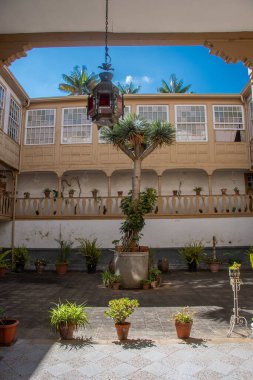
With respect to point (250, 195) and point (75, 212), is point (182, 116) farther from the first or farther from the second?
point (75, 212)

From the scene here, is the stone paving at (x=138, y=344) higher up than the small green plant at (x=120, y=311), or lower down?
lower down

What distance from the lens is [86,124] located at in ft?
53.8

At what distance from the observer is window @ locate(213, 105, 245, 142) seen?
639 inches

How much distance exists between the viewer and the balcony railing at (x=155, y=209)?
15000 mm

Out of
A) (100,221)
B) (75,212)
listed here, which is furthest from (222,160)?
(75,212)

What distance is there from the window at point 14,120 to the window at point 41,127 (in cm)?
58

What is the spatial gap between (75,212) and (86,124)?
4.61m

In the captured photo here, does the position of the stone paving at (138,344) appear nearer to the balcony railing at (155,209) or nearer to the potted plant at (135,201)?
the potted plant at (135,201)

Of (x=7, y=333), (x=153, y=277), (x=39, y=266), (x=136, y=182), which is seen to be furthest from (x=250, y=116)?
(x=7, y=333)

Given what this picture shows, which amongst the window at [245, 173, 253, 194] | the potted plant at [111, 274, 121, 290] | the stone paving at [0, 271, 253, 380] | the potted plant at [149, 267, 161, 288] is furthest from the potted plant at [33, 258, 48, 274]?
the window at [245, 173, 253, 194]

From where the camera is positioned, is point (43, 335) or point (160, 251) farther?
point (160, 251)

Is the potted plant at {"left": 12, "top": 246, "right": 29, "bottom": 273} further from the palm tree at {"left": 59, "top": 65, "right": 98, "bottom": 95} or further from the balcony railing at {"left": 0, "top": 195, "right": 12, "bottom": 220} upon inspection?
the palm tree at {"left": 59, "top": 65, "right": 98, "bottom": 95}

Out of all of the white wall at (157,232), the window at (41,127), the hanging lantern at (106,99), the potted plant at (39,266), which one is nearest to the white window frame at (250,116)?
the white wall at (157,232)

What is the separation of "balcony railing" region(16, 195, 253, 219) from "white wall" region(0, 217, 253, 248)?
289 mm
